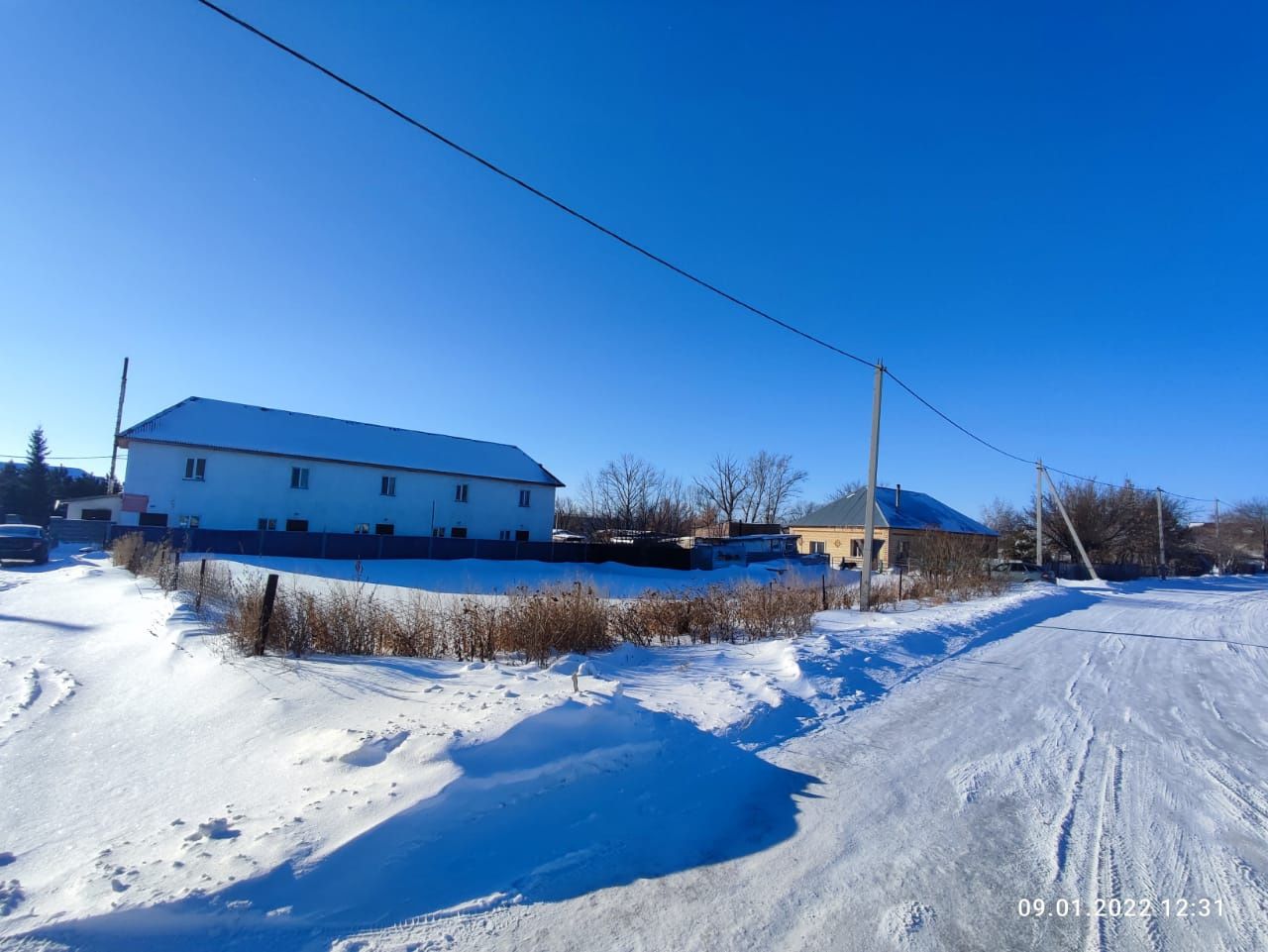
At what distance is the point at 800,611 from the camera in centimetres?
1204

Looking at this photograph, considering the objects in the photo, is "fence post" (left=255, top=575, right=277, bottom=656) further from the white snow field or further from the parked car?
the parked car

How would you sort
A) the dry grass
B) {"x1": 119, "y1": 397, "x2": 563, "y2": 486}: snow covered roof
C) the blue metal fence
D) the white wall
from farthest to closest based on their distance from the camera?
{"x1": 119, "y1": 397, "x2": 563, "y2": 486}: snow covered roof < the white wall < the blue metal fence < the dry grass

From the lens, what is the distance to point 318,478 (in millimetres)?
34250

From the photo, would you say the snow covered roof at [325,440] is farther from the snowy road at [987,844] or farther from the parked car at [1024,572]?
the snowy road at [987,844]

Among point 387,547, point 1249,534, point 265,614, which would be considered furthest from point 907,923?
point 1249,534

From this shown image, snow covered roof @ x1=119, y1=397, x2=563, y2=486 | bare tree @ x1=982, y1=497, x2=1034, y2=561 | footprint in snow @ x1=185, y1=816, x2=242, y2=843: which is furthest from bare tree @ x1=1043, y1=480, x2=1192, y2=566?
footprint in snow @ x1=185, y1=816, x2=242, y2=843

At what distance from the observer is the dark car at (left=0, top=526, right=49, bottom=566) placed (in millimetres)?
24672

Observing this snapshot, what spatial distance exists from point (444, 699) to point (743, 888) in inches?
130

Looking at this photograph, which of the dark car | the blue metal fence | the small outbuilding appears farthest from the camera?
the small outbuilding

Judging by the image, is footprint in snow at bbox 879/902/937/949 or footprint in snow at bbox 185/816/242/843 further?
footprint in snow at bbox 185/816/242/843

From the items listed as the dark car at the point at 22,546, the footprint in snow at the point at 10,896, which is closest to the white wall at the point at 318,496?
the dark car at the point at 22,546

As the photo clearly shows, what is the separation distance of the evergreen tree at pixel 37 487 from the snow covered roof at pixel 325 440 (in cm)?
3687

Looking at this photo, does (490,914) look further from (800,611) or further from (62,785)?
(800,611)

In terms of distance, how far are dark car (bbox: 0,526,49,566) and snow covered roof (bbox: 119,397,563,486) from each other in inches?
219
